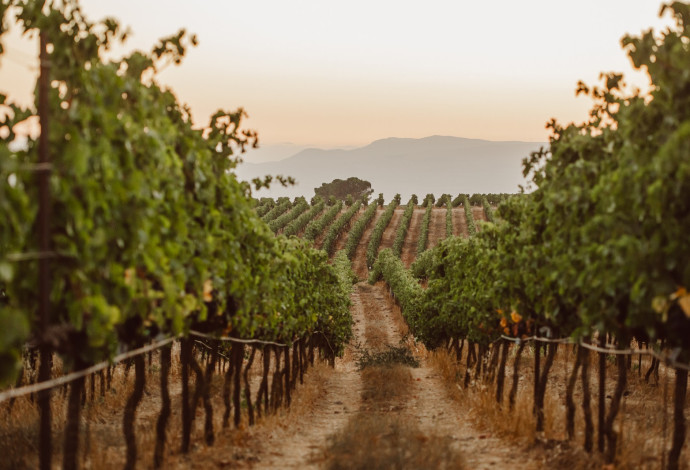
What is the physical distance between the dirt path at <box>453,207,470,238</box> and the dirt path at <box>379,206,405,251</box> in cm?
700

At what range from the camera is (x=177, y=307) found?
19.4 feet

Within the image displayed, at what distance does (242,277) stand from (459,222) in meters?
72.6

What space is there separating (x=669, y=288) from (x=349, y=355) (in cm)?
2349

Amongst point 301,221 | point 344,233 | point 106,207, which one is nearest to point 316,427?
point 106,207

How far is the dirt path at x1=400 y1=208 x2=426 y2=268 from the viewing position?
65338mm

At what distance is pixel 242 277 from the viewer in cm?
821

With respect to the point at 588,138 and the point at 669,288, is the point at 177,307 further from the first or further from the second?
the point at 588,138

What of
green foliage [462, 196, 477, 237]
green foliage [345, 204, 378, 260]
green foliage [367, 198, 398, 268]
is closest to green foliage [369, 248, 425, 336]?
green foliage [367, 198, 398, 268]

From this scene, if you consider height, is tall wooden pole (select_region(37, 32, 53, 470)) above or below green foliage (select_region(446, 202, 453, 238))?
below

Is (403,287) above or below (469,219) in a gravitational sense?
below

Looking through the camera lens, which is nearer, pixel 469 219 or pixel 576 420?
pixel 576 420

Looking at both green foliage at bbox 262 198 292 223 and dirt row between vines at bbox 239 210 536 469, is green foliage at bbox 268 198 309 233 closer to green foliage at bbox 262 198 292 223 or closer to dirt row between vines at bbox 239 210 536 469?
green foliage at bbox 262 198 292 223

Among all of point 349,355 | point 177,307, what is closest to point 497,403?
point 177,307

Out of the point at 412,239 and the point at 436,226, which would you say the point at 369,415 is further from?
the point at 436,226
